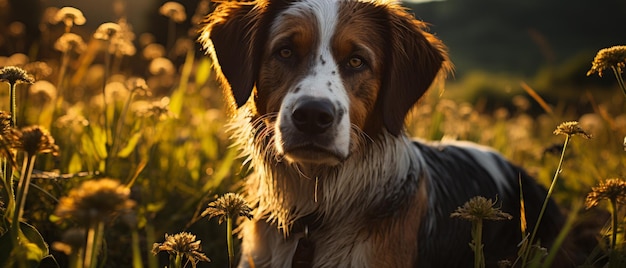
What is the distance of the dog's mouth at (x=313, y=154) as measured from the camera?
9.46ft

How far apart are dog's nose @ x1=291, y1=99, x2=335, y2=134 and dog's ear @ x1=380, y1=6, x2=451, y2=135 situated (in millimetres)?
612

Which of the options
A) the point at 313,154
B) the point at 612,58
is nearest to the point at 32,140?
the point at 313,154

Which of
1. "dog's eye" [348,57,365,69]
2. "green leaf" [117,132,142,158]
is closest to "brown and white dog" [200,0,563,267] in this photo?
"dog's eye" [348,57,365,69]

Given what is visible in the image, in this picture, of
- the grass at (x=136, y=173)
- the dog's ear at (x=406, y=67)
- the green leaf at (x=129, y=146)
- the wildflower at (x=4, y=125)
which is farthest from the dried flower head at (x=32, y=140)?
the green leaf at (x=129, y=146)

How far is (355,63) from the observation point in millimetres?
3262

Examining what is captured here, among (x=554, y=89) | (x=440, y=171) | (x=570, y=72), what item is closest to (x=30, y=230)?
(x=440, y=171)

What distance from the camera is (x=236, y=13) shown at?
3611 mm

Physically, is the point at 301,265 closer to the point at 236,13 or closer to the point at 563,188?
the point at 236,13

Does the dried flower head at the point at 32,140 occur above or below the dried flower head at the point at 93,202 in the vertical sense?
below

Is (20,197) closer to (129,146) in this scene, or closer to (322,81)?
(322,81)

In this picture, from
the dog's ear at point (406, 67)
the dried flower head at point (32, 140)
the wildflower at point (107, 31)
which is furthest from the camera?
the wildflower at point (107, 31)

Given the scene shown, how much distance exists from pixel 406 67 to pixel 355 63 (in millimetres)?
330

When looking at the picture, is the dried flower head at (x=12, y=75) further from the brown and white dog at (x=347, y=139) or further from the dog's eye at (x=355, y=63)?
the dog's eye at (x=355, y=63)

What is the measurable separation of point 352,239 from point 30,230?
5.22ft
